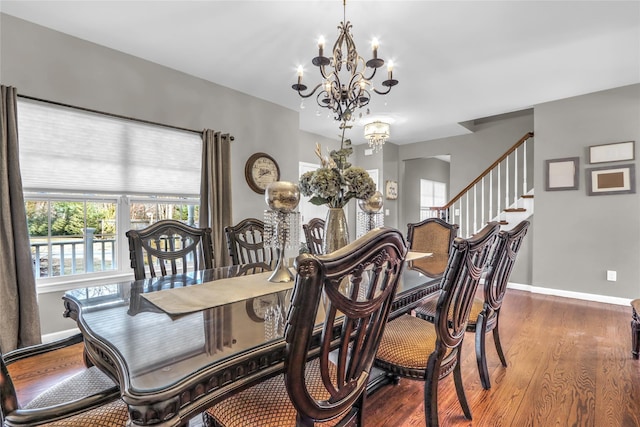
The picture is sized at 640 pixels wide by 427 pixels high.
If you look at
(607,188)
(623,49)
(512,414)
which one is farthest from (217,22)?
(607,188)

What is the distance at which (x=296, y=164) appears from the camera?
4.49m

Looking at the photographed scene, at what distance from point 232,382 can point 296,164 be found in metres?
3.85

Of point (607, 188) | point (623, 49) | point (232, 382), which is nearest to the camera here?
point (232, 382)

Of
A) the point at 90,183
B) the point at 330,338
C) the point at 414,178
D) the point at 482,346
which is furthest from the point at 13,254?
the point at 414,178

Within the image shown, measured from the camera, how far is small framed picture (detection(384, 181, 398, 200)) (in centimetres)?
628

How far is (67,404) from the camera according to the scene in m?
0.86

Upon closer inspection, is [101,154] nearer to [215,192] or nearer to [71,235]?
[71,235]

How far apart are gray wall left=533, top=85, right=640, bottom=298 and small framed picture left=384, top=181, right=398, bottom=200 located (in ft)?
8.53

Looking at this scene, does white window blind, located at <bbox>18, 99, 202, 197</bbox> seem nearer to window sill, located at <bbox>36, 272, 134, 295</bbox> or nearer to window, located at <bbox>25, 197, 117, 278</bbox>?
window, located at <bbox>25, 197, 117, 278</bbox>

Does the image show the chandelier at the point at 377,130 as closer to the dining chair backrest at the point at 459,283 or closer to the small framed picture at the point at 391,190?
the small framed picture at the point at 391,190

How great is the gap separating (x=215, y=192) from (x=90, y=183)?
1112 mm

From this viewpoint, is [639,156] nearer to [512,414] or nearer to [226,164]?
[512,414]

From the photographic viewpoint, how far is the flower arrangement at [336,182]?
1.65 metres

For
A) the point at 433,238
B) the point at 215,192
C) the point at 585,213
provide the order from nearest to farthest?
the point at 433,238, the point at 215,192, the point at 585,213
